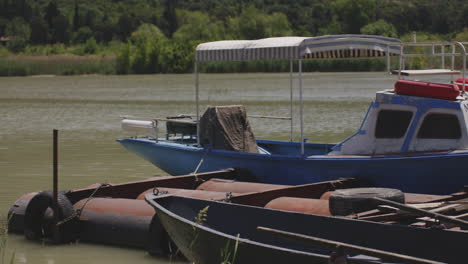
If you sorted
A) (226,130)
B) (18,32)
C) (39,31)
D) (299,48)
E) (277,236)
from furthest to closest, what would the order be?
(18,32), (39,31), (226,130), (299,48), (277,236)

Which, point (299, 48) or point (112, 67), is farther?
point (112, 67)

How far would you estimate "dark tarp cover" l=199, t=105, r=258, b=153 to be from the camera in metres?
14.4

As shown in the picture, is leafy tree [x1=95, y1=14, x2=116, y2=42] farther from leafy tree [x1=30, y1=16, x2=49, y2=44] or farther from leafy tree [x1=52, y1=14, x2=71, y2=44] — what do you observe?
leafy tree [x1=30, y1=16, x2=49, y2=44]

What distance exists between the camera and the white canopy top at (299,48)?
42.6 feet

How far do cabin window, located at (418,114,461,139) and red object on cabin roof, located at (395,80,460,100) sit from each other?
0.92ft

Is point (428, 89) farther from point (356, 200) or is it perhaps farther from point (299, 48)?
point (356, 200)

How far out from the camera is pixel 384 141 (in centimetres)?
1246

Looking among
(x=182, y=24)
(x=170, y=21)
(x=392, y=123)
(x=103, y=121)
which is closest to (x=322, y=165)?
(x=392, y=123)

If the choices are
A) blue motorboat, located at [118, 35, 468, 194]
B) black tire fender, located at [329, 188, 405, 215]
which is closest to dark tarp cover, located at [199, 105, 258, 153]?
blue motorboat, located at [118, 35, 468, 194]

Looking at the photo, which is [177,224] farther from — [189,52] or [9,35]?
[9,35]

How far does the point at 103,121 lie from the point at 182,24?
398ft

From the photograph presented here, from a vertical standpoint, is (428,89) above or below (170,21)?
below

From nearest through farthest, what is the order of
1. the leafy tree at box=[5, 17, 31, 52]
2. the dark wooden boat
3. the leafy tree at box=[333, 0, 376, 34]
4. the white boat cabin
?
the dark wooden boat → the white boat cabin → the leafy tree at box=[333, 0, 376, 34] → the leafy tree at box=[5, 17, 31, 52]

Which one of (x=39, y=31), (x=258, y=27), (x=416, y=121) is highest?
(x=39, y=31)
